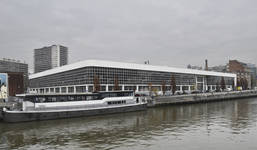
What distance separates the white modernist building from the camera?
91562mm

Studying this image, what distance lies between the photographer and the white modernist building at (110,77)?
91.6m

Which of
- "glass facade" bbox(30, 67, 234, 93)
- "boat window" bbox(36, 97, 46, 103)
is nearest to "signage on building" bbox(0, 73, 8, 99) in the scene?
"glass facade" bbox(30, 67, 234, 93)

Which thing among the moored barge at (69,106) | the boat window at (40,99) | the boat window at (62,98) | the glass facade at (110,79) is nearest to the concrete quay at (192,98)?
the moored barge at (69,106)

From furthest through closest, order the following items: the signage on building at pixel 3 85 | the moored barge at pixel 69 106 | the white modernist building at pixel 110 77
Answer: the white modernist building at pixel 110 77
the signage on building at pixel 3 85
the moored barge at pixel 69 106

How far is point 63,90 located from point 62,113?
64.5m

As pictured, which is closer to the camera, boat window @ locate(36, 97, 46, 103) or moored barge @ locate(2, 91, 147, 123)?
moored barge @ locate(2, 91, 147, 123)

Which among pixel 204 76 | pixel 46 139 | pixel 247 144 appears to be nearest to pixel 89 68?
pixel 46 139

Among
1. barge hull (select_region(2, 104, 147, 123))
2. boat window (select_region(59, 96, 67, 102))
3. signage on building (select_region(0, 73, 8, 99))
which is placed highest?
signage on building (select_region(0, 73, 8, 99))

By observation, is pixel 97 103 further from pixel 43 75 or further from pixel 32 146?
pixel 43 75

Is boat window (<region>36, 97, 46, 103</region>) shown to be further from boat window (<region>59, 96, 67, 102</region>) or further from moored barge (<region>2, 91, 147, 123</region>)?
boat window (<region>59, 96, 67, 102</region>)

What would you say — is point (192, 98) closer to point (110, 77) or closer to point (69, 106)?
point (110, 77)

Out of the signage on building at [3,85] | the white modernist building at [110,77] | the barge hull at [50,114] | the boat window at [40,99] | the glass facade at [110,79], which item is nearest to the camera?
the barge hull at [50,114]

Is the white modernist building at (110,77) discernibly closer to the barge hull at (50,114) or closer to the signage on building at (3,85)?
the signage on building at (3,85)

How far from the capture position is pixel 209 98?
3378 inches
